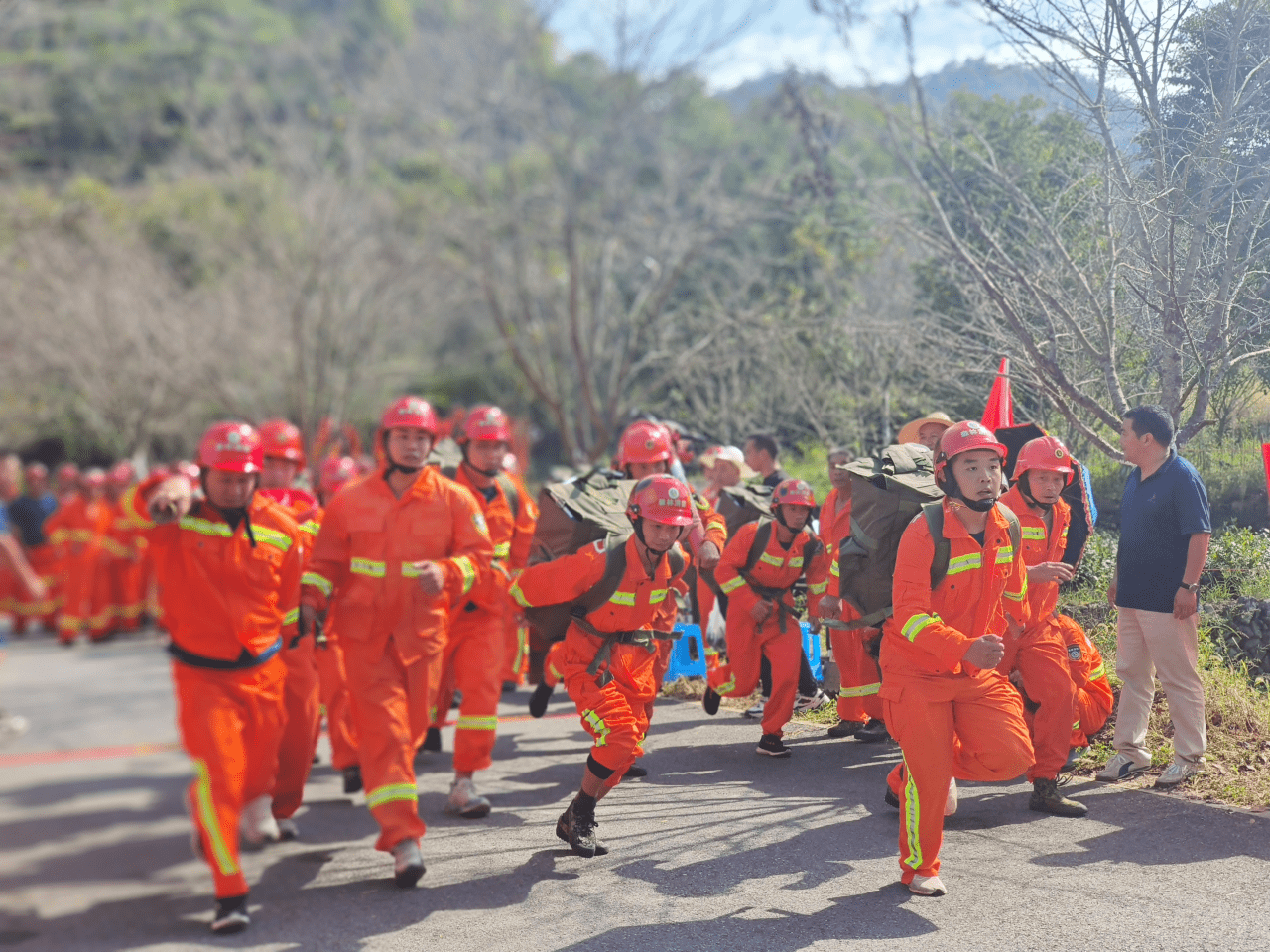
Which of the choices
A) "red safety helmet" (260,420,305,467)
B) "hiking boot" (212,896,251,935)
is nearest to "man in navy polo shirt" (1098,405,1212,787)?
"red safety helmet" (260,420,305,467)

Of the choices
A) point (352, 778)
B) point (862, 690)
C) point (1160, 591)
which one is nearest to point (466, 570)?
point (352, 778)

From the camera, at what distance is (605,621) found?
5730 mm

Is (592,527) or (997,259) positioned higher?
(997,259)

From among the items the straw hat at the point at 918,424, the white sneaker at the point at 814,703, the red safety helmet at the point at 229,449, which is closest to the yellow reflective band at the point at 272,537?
the red safety helmet at the point at 229,449

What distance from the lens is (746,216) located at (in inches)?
649

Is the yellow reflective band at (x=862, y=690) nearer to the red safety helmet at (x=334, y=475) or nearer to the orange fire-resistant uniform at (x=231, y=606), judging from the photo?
the orange fire-resistant uniform at (x=231, y=606)

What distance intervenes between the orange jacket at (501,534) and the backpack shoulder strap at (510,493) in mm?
11

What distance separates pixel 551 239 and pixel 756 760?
508 inches

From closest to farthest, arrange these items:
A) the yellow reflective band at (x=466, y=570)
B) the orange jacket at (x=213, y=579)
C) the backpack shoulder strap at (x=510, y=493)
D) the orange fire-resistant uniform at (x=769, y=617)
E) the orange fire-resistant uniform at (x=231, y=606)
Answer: the orange fire-resistant uniform at (x=231, y=606) < the orange jacket at (x=213, y=579) < the yellow reflective band at (x=466, y=570) < the orange fire-resistant uniform at (x=769, y=617) < the backpack shoulder strap at (x=510, y=493)

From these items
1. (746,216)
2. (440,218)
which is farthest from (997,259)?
(440,218)

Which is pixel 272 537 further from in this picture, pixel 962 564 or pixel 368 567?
pixel 962 564

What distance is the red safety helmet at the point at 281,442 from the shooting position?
7.16 meters

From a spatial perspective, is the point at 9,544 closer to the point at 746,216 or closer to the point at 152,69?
the point at 746,216

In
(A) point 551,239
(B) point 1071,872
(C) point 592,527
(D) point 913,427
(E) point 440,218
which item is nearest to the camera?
(B) point 1071,872
